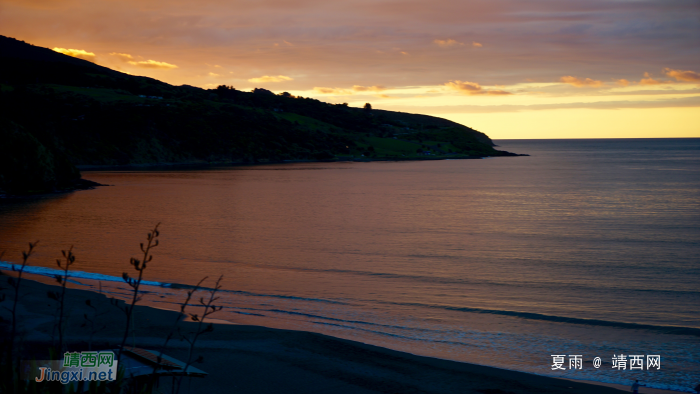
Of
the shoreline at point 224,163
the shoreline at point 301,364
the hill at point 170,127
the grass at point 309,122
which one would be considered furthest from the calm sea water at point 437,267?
the grass at point 309,122

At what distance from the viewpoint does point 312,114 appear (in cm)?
18088

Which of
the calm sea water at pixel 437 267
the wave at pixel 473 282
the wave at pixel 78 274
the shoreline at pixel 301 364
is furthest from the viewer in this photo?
the wave at pixel 78 274

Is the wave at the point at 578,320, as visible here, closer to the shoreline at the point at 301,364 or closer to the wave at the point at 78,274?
the shoreline at the point at 301,364

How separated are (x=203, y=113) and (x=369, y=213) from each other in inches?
4039

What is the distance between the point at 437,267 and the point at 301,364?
10287 mm

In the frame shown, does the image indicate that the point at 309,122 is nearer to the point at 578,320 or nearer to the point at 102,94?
the point at 102,94

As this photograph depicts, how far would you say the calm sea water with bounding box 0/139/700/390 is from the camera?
1143cm

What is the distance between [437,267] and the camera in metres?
18.8

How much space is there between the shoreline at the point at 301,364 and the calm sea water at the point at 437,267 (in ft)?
2.75

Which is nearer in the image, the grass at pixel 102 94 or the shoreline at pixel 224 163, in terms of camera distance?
the shoreline at pixel 224 163

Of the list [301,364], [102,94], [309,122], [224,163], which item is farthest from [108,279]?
[309,122]

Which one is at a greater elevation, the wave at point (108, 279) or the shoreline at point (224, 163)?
the shoreline at point (224, 163)

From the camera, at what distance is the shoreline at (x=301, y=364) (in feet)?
27.9

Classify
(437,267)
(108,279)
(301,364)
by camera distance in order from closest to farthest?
(301,364) → (108,279) → (437,267)
